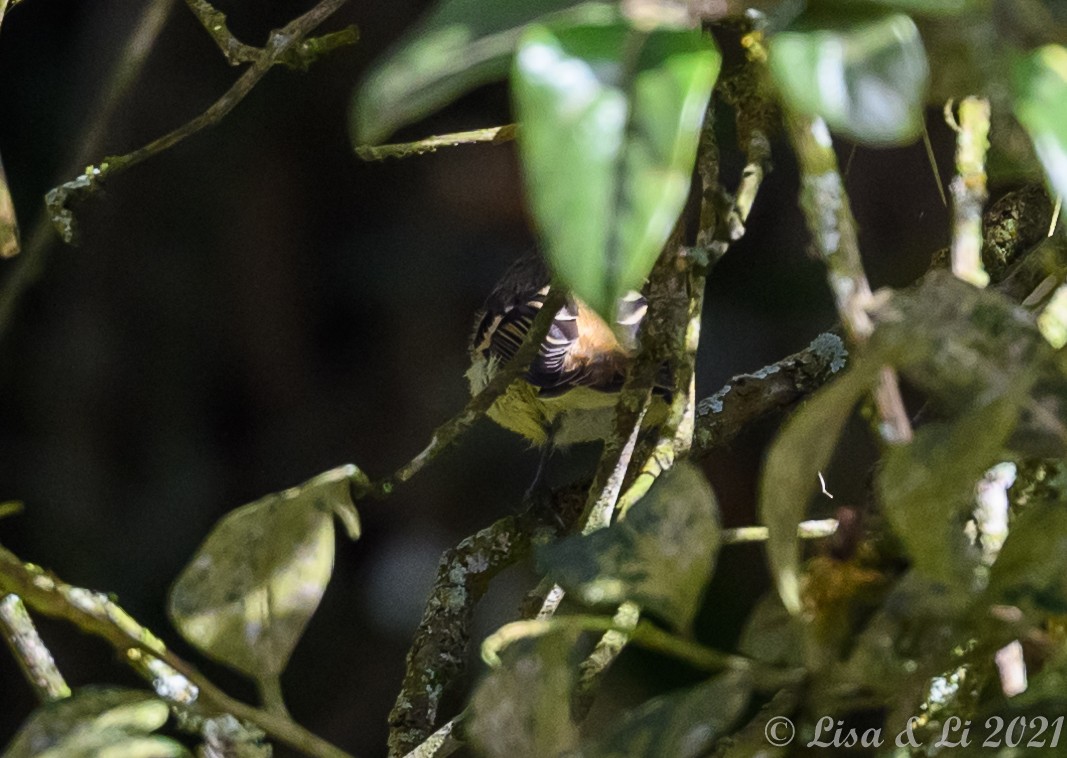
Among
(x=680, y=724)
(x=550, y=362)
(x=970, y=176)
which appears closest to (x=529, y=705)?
(x=680, y=724)

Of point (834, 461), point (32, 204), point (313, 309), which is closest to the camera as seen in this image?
point (834, 461)

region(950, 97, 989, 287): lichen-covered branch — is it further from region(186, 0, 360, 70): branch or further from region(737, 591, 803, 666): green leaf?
region(186, 0, 360, 70): branch

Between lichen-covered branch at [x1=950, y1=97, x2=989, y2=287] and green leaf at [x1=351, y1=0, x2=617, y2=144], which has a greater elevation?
green leaf at [x1=351, y1=0, x2=617, y2=144]

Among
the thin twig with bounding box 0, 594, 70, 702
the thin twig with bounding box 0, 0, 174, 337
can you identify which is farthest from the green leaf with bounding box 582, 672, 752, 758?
the thin twig with bounding box 0, 0, 174, 337

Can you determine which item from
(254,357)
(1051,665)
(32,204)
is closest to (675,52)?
(1051,665)

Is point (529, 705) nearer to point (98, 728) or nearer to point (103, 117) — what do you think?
point (98, 728)

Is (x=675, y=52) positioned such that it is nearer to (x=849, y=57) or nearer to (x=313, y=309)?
(x=849, y=57)
